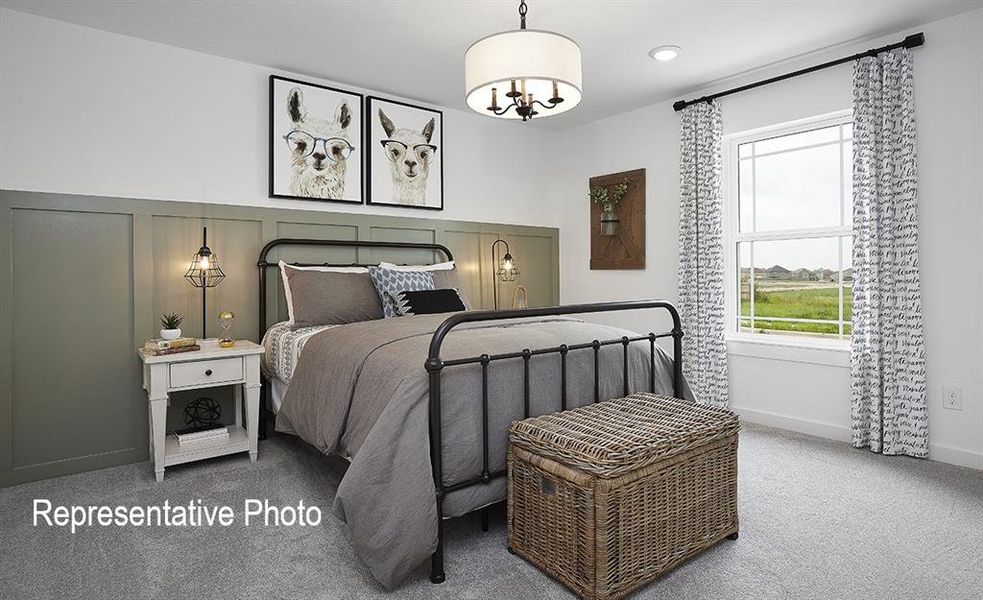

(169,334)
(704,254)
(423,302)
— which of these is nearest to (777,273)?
(704,254)

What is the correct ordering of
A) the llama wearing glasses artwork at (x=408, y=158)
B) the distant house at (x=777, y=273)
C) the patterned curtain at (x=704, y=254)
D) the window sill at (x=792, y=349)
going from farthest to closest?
the llama wearing glasses artwork at (x=408, y=158) < the patterned curtain at (x=704, y=254) < the distant house at (x=777, y=273) < the window sill at (x=792, y=349)

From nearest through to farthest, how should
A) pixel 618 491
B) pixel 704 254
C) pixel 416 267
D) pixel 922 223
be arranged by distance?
pixel 618 491 → pixel 922 223 → pixel 416 267 → pixel 704 254

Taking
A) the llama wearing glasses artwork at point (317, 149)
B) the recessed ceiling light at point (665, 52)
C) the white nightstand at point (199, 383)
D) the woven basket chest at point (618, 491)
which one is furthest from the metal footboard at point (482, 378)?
the llama wearing glasses artwork at point (317, 149)

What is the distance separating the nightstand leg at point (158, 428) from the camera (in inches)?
110

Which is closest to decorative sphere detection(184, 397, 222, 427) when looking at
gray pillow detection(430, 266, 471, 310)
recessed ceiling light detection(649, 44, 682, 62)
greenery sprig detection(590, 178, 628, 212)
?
gray pillow detection(430, 266, 471, 310)

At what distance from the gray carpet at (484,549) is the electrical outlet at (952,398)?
1.12 feet

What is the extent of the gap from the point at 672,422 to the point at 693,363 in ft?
7.41

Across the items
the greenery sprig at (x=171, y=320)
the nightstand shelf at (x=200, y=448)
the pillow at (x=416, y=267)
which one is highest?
the pillow at (x=416, y=267)

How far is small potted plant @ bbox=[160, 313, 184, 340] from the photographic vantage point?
2994 mm

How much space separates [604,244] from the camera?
4.87 metres

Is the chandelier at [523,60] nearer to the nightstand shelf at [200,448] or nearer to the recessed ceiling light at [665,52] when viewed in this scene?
the recessed ceiling light at [665,52]

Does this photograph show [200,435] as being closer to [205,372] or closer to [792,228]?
[205,372]

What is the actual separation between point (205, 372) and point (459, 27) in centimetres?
230

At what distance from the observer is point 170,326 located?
3.08m
